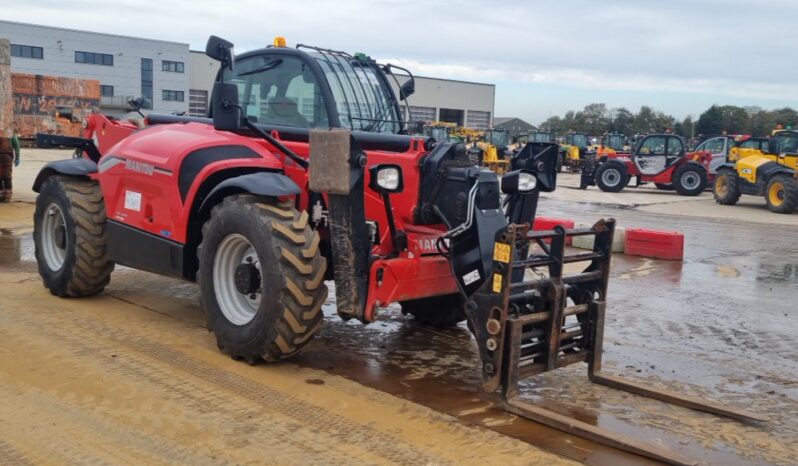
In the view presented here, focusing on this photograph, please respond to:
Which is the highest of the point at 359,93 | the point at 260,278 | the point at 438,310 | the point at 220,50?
the point at 220,50

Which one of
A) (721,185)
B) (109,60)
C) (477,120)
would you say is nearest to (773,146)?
(721,185)

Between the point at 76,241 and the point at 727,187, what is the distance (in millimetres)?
19562

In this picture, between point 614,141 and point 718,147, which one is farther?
point 614,141

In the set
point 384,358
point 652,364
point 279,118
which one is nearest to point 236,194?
point 279,118

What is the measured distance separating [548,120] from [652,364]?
92162mm

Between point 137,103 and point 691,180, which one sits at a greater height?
point 137,103

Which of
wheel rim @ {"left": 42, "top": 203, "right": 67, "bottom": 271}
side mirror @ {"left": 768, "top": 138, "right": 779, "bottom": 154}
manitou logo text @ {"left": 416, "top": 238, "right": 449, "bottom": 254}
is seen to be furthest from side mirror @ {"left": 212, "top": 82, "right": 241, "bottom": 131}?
side mirror @ {"left": 768, "top": 138, "right": 779, "bottom": 154}

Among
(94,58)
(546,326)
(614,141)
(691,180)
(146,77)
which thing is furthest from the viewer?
(146,77)

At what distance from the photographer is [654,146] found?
2684 cm

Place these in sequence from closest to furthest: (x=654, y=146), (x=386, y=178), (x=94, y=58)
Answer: (x=386, y=178), (x=654, y=146), (x=94, y=58)

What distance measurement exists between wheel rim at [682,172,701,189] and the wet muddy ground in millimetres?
16814

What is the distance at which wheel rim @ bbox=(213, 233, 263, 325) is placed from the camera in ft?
18.8

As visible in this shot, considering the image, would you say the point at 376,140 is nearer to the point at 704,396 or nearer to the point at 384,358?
the point at 384,358

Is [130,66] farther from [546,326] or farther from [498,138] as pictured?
[546,326]
